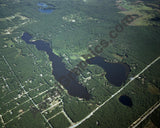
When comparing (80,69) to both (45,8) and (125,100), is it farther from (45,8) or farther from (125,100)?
(45,8)

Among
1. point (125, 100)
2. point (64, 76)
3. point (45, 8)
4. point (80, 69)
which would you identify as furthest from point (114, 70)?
point (45, 8)

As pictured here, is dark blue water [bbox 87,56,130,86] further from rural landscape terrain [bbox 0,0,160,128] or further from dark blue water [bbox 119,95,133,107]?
dark blue water [bbox 119,95,133,107]

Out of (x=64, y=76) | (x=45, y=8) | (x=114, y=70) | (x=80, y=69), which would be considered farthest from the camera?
(x=45, y=8)

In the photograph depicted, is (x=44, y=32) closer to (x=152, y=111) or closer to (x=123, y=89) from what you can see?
(x=123, y=89)

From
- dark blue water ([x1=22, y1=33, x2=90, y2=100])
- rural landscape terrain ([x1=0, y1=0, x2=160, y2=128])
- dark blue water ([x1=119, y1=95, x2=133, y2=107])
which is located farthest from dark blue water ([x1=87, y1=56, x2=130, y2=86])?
dark blue water ([x1=22, y1=33, x2=90, y2=100])

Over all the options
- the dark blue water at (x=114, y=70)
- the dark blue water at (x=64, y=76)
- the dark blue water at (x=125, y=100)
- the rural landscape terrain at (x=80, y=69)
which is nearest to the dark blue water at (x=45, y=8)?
the rural landscape terrain at (x=80, y=69)

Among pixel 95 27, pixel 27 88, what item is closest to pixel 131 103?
pixel 27 88
